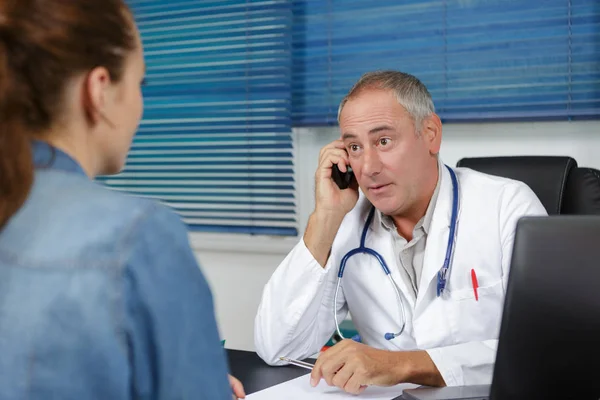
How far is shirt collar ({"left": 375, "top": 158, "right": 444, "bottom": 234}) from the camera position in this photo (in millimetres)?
1754

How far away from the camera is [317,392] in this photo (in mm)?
1269

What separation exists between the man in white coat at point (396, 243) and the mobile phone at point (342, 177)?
0.04 ft

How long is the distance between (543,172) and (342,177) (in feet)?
1.75

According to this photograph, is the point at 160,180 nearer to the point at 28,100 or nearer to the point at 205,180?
the point at 205,180

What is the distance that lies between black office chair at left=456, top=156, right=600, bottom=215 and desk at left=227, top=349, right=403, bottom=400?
0.81 meters

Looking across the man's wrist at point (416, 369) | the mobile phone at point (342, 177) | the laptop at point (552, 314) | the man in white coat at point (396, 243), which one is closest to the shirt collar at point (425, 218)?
the man in white coat at point (396, 243)

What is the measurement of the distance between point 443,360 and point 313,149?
1413 mm

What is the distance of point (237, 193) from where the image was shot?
9.18ft

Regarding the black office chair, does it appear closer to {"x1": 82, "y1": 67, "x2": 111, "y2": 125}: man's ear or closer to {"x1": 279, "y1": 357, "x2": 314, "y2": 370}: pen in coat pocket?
{"x1": 279, "y1": 357, "x2": 314, "y2": 370}: pen in coat pocket

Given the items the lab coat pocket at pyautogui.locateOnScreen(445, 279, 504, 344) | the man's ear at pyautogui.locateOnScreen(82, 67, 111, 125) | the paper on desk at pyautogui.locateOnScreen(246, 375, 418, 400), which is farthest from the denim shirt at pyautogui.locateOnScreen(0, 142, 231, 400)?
the lab coat pocket at pyautogui.locateOnScreen(445, 279, 504, 344)

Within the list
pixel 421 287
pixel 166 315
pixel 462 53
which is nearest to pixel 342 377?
pixel 421 287

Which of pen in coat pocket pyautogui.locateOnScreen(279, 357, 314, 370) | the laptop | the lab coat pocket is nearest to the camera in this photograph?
the laptop

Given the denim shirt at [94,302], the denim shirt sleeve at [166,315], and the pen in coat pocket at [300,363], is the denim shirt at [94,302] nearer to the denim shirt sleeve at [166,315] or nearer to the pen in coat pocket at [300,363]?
the denim shirt sleeve at [166,315]

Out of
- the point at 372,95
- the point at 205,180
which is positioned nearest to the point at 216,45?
the point at 205,180
